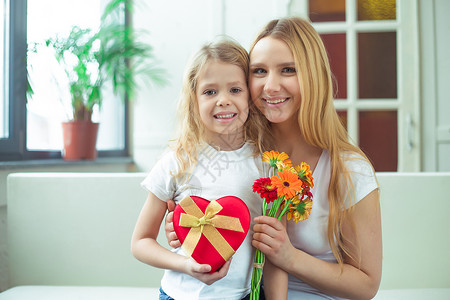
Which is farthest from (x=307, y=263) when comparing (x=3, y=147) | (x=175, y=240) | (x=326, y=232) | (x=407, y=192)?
(x=3, y=147)

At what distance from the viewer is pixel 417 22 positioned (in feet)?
11.9

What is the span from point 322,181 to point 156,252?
0.53m

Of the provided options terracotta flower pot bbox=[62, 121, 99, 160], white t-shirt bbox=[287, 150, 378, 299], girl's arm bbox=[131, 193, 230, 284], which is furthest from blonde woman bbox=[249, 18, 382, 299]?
terracotta flower pot bbox=[62, 121, 99, 160]

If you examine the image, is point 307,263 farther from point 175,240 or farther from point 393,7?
point 393,7

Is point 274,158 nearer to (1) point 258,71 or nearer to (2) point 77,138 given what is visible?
(1) point 258,71

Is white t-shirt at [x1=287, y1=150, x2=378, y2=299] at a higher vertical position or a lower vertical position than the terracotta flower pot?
lower

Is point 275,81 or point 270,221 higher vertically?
point 275,81

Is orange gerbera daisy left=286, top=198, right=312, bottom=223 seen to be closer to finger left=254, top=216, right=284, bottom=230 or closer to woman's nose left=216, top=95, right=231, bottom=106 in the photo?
finger left=254, top=216, right=284, bottom=230

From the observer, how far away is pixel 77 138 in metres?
3.38

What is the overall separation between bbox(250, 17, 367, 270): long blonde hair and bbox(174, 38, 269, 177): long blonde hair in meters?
0.13

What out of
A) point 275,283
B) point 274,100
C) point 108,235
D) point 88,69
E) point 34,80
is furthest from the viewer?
point 88,69

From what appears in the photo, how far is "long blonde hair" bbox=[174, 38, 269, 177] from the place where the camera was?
127 cm

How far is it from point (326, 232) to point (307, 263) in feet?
0.47

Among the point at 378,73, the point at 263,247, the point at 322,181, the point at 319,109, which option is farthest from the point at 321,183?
the point at 378,73
